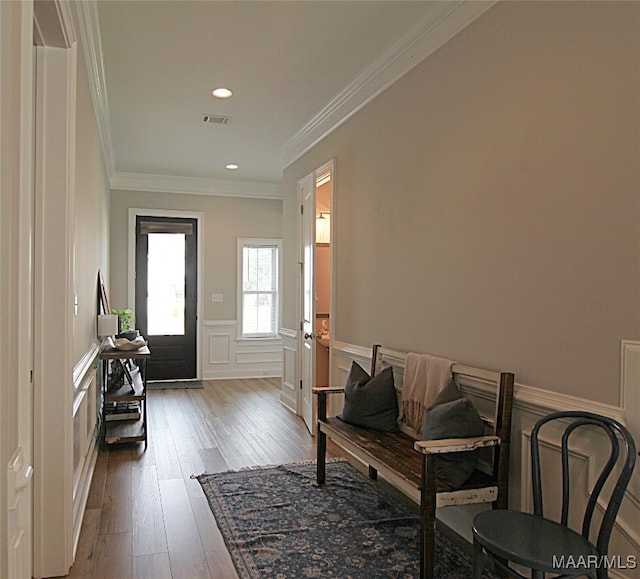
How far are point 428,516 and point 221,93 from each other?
3.46m

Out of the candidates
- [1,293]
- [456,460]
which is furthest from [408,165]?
[1,293]

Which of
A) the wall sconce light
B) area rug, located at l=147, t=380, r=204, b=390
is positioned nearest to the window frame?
area rug, located at l=147, t=380, r=204, b=390

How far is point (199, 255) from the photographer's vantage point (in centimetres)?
796

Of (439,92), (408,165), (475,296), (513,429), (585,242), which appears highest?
(439,92)

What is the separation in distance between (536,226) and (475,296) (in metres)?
0.55

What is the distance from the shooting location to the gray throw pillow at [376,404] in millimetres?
3330

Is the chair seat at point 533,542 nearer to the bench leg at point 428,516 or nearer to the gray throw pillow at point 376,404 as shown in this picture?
the bench leg at point 428,516

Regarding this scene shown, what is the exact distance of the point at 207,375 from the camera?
802 cm

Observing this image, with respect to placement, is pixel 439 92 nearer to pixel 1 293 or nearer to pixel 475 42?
pixel 475 42

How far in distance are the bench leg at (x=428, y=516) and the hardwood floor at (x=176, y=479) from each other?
3.00ft

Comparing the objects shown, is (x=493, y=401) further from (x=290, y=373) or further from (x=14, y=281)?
(x=290, y=373)

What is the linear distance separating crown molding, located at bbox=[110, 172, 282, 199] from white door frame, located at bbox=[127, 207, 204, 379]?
302 mm

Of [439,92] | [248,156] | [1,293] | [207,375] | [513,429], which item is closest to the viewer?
[1,293]

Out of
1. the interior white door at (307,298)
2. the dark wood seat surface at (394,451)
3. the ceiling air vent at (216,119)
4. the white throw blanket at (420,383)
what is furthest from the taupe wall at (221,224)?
the white throw blanket at (420,383)
